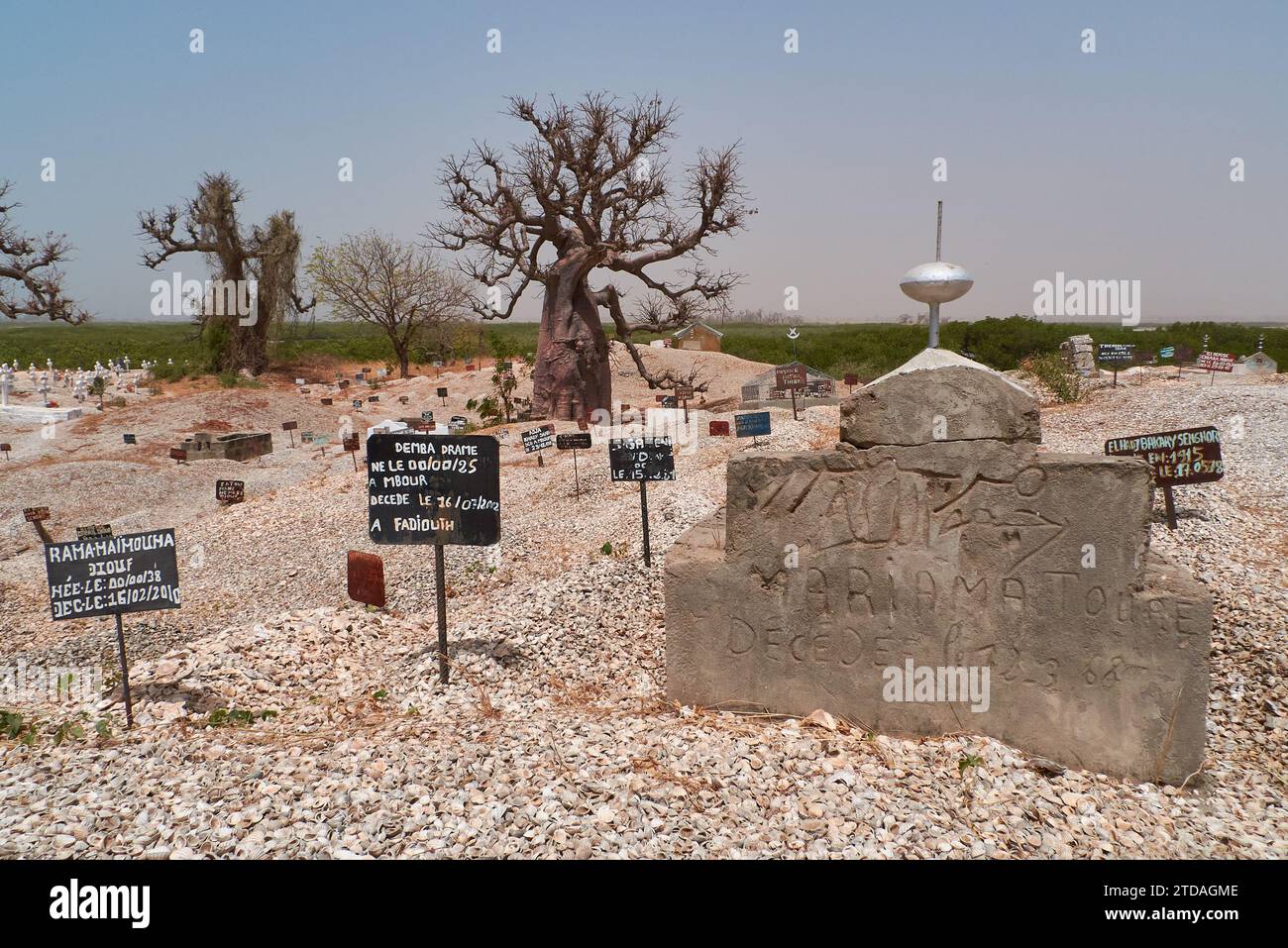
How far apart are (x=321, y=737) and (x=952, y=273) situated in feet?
17.6

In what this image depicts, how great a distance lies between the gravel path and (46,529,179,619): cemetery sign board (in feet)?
2.69

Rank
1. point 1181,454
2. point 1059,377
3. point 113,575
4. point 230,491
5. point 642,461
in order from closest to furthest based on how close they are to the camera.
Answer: point 113,575
point 1181,454
point 642,461
point 230,491
point 1059,377

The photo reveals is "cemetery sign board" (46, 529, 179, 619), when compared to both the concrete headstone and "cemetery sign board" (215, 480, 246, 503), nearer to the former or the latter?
the concrete headstone

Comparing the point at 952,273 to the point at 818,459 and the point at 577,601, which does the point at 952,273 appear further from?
the point at 577,601

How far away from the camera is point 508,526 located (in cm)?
1209

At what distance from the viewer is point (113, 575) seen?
5.90 metres

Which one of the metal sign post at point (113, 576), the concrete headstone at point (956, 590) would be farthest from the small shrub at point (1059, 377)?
the metal sign post at point (113, 576)

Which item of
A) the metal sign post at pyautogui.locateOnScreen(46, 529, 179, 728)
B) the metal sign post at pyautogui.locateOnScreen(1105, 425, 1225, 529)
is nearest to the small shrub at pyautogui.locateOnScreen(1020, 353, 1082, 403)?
the metal sign post at pyautogui.locateOnScreen(1105, 425, 1225, 529)

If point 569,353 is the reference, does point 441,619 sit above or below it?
below

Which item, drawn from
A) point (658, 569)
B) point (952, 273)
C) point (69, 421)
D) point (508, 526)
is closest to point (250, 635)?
point (658, 569)

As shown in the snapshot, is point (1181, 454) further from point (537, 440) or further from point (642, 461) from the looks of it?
point (537, 440)

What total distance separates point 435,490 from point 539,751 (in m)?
2.62

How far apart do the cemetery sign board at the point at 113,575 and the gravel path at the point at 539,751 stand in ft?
2.69

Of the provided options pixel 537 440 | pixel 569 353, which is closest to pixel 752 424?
pixel 537 440
